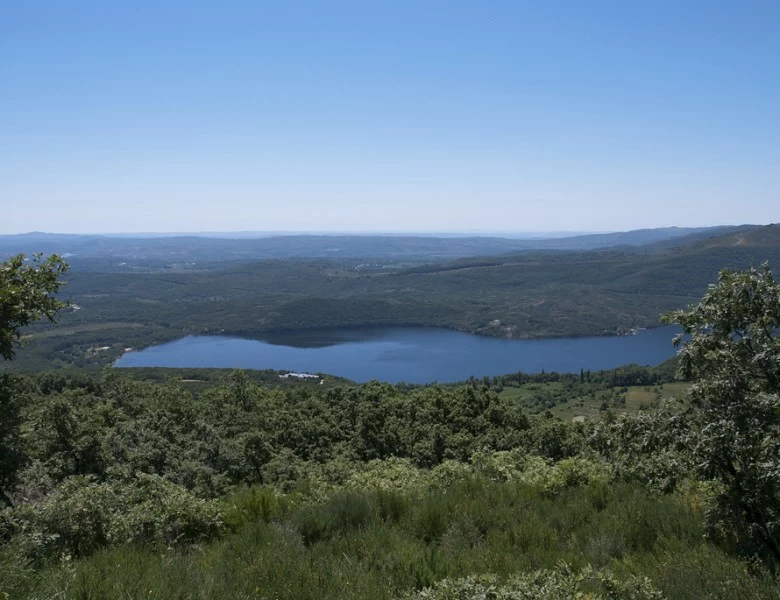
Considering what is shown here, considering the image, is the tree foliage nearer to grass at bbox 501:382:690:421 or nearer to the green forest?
the green forest

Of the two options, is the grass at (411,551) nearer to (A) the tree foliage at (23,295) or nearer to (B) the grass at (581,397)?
(A) the tree foliage at (23,295)

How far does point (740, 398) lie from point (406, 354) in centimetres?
12252

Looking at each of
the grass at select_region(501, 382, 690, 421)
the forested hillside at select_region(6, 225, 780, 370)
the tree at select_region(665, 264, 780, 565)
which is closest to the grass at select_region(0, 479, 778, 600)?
the tree at select_region(665, 264, 780, 565)

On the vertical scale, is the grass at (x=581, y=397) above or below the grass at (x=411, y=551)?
below

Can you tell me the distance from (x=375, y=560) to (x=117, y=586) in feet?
7.86

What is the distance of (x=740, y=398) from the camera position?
5734mm

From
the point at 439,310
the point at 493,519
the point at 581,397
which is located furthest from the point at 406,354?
the point at 493,519

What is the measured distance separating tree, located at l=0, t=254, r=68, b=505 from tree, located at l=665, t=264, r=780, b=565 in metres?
8.82

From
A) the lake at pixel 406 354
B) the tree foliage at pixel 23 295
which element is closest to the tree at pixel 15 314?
the tree foliage at pixel 23 295

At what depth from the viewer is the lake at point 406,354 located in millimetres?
112625

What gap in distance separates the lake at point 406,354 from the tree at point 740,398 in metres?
94.2

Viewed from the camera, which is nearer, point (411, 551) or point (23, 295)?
point (411, 551)

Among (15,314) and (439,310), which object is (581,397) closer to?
(15,314)

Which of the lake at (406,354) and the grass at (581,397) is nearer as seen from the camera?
the grass at (581,397)
